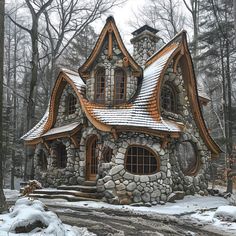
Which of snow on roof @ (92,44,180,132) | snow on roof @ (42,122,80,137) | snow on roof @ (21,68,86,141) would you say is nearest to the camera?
snow on roof @ (92,44,180,132)

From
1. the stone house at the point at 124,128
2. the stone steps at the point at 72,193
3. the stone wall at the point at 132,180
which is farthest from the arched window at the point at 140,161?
the stone steps at the point at 72,193

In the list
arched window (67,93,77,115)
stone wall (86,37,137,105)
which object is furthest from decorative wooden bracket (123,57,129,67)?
arched window (67,93,77,115)

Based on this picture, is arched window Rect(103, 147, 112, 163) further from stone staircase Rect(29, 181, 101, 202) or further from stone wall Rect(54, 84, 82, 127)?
stone wall Rect(54, 84, 82, 127)

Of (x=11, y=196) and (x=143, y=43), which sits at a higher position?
(x=143, y=43)

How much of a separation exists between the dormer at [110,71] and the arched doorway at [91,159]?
172 cm

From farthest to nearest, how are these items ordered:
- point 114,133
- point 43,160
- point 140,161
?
point 43,160
point 140,161
point 114,133

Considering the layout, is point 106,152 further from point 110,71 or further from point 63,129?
point 110,71

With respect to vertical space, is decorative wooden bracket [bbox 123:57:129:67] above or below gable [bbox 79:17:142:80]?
below

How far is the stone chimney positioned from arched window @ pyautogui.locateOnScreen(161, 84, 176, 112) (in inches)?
135

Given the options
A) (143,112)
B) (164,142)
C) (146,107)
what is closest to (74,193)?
(164,142)

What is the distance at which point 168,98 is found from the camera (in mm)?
14734

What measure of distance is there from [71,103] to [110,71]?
2.88 metres

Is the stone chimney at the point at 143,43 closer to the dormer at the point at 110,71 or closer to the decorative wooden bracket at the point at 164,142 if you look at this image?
the dormer at the point at 110,71

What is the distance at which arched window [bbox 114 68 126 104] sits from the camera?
14.4 metres
